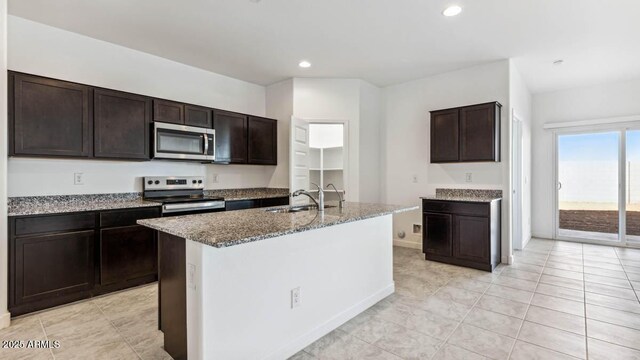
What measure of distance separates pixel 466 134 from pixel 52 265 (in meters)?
4.66

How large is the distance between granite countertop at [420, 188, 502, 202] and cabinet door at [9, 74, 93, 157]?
13.1 ft

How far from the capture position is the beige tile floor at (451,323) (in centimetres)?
202

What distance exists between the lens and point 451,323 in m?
2.39

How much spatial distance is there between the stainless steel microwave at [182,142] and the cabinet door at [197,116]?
87 millimetres

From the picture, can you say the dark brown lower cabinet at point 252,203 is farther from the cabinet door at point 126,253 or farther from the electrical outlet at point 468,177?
the electrical outlet at point 468,177

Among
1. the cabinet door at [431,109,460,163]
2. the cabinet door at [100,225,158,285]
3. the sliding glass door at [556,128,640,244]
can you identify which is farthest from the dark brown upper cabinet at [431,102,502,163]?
the cabinet door at [100,225,158,285]

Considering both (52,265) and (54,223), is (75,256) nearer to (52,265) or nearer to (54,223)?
(52,265)

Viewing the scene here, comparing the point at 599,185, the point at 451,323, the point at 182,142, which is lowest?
the point at 451,323

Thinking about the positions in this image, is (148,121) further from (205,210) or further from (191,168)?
(205,210)

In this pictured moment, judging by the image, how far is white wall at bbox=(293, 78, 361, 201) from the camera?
4.70 meters

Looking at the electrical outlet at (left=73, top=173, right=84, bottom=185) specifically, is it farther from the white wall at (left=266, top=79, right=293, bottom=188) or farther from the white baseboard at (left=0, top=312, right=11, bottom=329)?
the white wall at (left=266, top=79, right=293, bottom=188)

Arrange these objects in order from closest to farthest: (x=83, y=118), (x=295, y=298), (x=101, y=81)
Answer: (x=295, y=298) < (x=83, y=118) < (x=101, y=81)

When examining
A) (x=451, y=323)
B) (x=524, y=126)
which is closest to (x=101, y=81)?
(x=451, y=323)

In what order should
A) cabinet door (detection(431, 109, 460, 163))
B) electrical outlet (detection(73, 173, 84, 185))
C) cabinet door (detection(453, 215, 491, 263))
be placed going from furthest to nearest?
cabinet door (detection(431, 109, 460, 163))
cabinet door (detection(453, 215, 491, 263))
electrical outlet (detection(73, 173, 84, 185))
